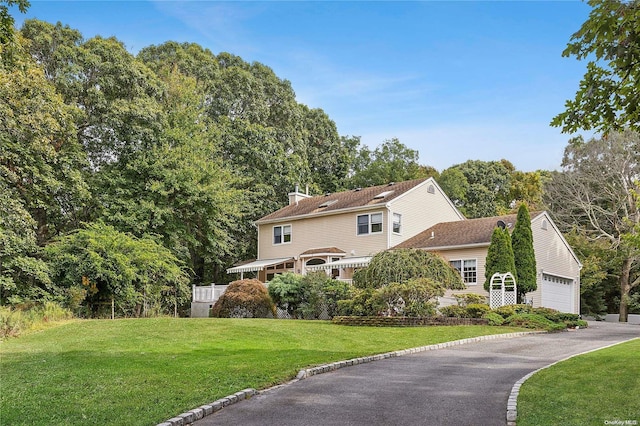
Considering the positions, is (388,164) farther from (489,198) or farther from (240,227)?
(240,227)

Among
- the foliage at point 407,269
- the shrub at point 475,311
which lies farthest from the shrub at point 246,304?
the shrub at point 475,311

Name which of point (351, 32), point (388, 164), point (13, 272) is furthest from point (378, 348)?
point (388, 164)

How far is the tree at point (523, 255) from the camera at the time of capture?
25656mm

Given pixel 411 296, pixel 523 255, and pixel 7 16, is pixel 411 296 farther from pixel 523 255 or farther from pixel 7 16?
pixel 7 16

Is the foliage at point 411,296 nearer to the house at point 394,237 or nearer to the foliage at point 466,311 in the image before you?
the foliage at point 466,311

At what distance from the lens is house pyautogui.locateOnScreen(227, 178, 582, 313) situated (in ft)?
94.3

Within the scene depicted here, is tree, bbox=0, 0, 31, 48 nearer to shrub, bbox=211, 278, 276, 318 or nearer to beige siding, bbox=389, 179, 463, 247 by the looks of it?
shrub, bbox=211, 278, 276, 318

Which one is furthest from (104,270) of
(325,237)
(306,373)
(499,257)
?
(499,257)

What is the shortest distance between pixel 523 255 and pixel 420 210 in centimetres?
811

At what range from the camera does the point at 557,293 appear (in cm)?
3064

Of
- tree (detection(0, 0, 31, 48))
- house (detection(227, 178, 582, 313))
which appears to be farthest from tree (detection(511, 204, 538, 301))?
tree (detection(0, 0, 31, 48))

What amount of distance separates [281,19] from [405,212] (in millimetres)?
17275

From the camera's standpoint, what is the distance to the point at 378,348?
46.8 feet

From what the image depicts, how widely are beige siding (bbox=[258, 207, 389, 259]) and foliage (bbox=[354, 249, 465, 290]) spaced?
27.5 feet
